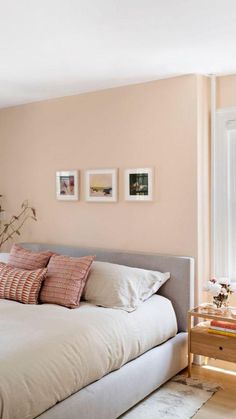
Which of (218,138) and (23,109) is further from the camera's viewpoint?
(23,109)

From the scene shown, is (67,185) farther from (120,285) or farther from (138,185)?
(120,285)

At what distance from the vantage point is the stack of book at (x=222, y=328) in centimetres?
311

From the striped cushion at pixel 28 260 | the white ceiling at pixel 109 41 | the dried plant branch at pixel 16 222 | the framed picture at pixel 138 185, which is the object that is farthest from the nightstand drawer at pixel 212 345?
the dried plant branch at pixel 16 222

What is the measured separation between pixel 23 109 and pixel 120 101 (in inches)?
51.4

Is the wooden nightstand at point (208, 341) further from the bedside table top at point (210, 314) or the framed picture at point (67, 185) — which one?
the framed picture at point (67, 185)

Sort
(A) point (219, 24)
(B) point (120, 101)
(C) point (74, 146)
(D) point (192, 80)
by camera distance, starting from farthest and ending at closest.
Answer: (C) point (74, 146) < (B) point (120, 101) < (D) point (192, 80) < (A) point (219, 24)

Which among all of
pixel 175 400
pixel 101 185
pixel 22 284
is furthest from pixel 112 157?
pixel 175 400

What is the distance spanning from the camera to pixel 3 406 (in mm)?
1921

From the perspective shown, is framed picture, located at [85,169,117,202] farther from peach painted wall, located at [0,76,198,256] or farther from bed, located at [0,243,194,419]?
bed, located at [0,243,194,419]

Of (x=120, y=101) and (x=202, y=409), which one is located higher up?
(x=120, y=101)

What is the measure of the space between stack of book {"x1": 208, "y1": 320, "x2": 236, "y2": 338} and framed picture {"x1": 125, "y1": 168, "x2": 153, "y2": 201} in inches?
46.8

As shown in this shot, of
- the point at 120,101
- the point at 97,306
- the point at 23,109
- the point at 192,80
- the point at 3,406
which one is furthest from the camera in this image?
the point at 23,109

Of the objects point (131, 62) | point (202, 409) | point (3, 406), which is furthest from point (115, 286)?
point (131, 62)

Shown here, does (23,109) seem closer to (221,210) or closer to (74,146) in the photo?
(74,146)
